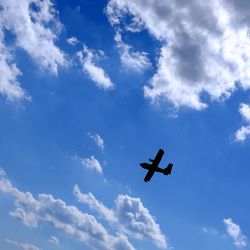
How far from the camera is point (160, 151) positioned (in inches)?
2717

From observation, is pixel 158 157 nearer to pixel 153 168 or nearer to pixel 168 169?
pixel 153 168

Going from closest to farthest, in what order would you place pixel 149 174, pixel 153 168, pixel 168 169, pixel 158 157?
pixel 158 157 < pixel 153 168 < pixel 149 174 < pixel 168 169

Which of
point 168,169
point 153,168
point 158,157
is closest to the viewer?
point 158,157

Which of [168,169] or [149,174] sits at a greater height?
[168,169]

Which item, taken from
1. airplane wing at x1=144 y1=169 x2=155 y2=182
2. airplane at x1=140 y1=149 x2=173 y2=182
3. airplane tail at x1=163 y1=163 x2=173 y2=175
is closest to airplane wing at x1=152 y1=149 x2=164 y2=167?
airplane at x1=140 y1=149 x2=173 y2=182

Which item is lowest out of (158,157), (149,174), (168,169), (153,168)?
(149,174)

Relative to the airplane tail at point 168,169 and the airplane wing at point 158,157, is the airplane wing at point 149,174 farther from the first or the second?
the airplane tail at point 168,169

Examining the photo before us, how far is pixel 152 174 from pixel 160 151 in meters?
4.94

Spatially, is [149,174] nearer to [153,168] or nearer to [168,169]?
[153,168]

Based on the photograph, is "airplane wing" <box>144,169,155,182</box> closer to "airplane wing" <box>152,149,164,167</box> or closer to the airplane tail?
"airplane wing" <box>152,149,164,167</box>

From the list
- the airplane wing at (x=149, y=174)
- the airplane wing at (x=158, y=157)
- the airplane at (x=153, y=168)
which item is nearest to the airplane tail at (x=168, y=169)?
the airplane at (x=153, y=168)

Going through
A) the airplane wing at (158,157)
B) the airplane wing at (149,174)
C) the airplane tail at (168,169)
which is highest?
the airplane tail at (168,169)

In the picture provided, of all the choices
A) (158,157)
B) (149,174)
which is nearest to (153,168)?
(149,174)

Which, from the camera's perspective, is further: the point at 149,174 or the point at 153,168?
the point at 149,174
